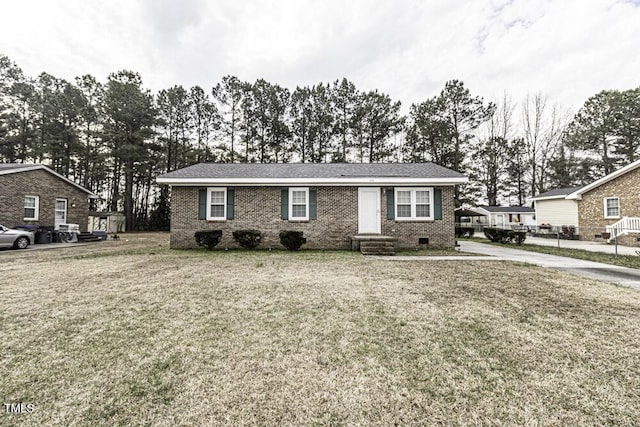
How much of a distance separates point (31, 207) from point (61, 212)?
180 centimetres

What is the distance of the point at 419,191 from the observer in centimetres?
1162

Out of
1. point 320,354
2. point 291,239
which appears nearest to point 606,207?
point 291,239

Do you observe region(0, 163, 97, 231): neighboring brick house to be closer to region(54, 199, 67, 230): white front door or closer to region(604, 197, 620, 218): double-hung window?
region(54, 199, 67, 230): white front door

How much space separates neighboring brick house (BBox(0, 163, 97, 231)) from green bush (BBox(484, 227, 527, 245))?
26.6 m

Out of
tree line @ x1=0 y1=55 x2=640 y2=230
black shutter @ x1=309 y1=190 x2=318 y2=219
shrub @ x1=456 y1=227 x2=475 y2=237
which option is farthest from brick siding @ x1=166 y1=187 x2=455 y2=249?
tree line @ x1=0 y1=55 x2=640 y2=230

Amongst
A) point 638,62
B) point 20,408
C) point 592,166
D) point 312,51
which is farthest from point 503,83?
point 20,408

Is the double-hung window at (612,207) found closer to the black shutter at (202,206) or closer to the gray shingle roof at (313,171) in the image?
the gray shingle roof at (313,171)

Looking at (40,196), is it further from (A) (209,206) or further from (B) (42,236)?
(A) (209,206)

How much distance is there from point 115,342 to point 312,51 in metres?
17.4

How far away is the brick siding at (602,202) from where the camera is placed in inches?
559

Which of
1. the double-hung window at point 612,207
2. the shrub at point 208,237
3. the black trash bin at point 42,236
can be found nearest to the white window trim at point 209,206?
the shrub at point 208,237

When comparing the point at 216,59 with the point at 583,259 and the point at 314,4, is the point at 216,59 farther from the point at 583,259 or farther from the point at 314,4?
the point at 583,259

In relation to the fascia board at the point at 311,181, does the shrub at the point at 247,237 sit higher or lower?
lower

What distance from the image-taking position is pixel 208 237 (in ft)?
35.0
